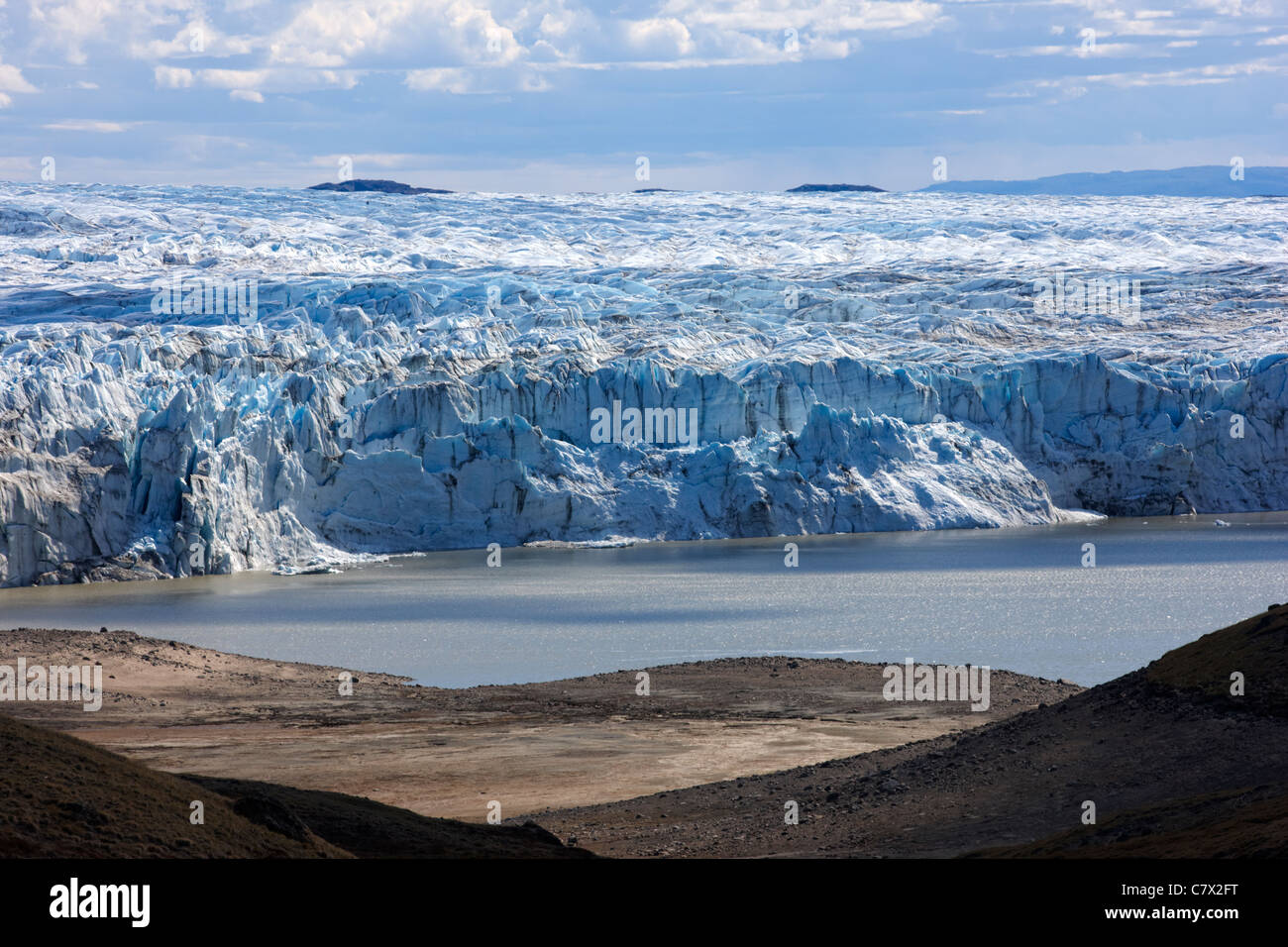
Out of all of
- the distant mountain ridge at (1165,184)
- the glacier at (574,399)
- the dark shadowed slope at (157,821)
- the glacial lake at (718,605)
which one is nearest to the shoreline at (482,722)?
the glacial lake at (718,605)

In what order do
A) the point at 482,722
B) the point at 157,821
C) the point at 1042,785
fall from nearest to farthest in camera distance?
the point at 157,821, the point at 1042,785, the point at 482,722

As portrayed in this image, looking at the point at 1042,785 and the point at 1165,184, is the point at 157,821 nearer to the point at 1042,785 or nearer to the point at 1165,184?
the point at 1042,785

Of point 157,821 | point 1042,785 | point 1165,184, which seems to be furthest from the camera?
point 1165,184

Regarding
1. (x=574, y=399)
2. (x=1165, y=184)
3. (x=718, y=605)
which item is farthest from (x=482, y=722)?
(x=1165, y=184)

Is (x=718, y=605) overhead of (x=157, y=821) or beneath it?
beneath

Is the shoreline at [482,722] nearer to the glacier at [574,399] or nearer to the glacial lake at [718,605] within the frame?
the glacial lake at [718,605]

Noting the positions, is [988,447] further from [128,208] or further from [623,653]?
[128,208]

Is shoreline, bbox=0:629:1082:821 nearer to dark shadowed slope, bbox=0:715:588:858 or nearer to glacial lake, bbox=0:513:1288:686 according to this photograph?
glacial lake, bbox=0:513:1288:686
